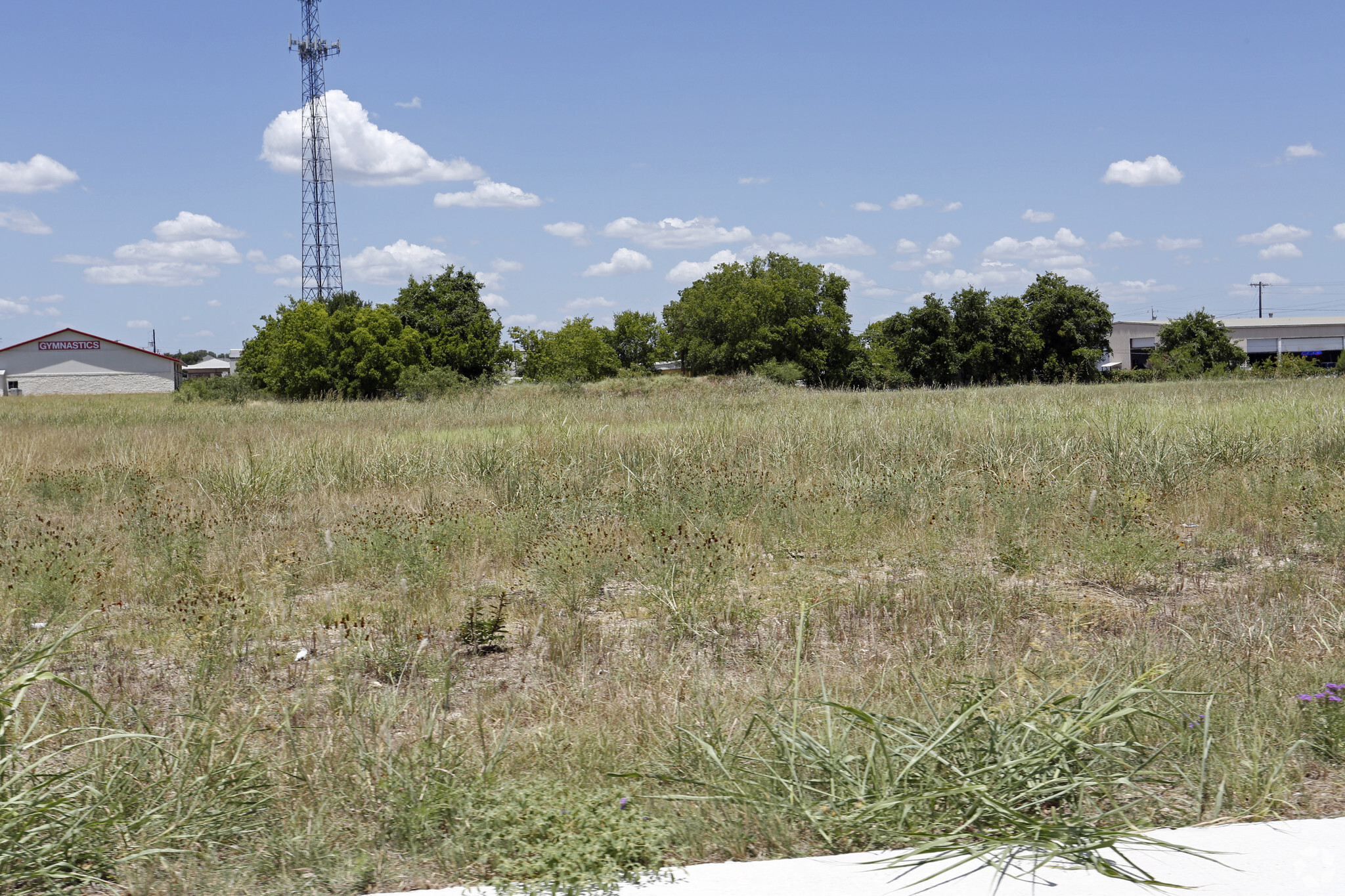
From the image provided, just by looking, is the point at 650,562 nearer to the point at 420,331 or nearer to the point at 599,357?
the point at 420,331

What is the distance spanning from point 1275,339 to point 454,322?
84.5 meters

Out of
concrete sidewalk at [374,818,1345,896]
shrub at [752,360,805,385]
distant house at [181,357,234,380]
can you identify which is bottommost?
concrete sidewalk at [374,818,1345,896]

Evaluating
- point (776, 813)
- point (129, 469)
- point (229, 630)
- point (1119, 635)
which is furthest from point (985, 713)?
point (129, 469)

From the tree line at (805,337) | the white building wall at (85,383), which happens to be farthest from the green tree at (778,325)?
the white building wall at (85,383)

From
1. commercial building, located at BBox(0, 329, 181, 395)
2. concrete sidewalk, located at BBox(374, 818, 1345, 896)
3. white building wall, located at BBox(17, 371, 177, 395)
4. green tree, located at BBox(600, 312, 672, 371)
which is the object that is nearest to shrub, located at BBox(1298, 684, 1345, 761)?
concrete sidewalk, located at BBox(374, 818, 1345, 896)

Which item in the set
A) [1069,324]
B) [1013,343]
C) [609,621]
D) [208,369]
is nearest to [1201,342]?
[1069,324]

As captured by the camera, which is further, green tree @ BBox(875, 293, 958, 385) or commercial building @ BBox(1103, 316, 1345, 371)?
commercial building @ BBox(1103, 316, 1345, 371)

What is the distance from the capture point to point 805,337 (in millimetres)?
61875

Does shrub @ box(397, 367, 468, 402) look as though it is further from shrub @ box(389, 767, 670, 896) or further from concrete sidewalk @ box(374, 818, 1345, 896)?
concrete sidewalk @ box(374, 818, 1345, 896)

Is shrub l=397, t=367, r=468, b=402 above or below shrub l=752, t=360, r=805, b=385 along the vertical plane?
below

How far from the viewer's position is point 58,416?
21812 millimetres

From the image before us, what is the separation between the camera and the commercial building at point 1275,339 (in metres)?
87.1

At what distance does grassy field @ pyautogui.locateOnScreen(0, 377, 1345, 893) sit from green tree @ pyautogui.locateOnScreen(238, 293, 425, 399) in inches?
1338

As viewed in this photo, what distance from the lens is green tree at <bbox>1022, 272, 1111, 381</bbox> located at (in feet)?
205
